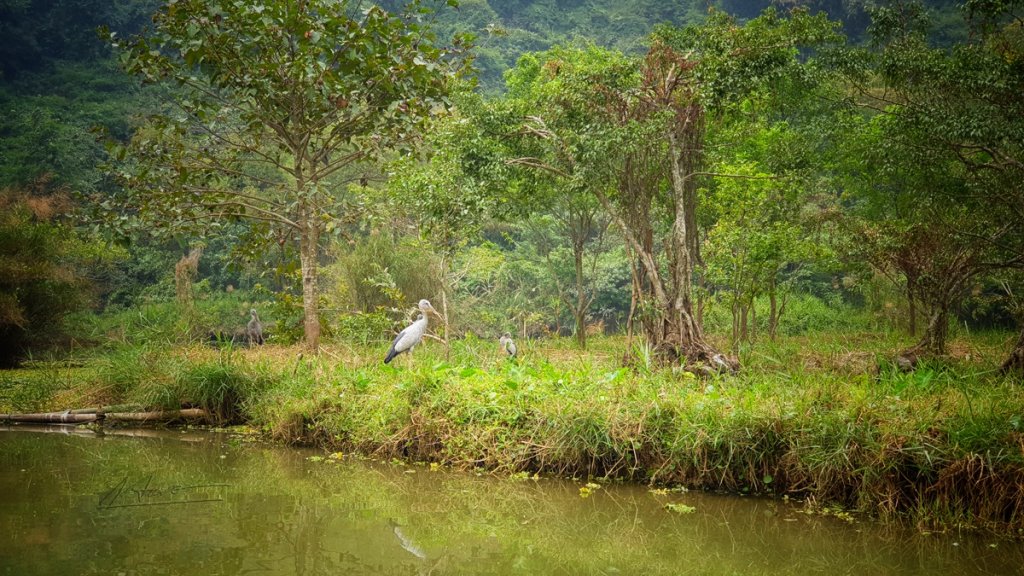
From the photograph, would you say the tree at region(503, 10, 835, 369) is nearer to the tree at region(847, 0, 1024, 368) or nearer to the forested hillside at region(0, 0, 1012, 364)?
the forested hillside at region(0, 0, 1012, 364)

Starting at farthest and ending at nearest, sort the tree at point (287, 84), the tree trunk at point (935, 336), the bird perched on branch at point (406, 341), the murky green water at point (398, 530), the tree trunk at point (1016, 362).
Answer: the tree trunk at point (935, 336) < the bird perched on branch at point (406, 341) < the tree at point (287, 84) < the tree trunk at point (1016, 362) < the murky green water at point (398, 530)

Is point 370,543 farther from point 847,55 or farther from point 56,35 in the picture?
point 56,35

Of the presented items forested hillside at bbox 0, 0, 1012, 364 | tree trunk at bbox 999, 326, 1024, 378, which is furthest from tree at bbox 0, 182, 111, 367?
tree trunk at bbox 999, 326, 1024, 378

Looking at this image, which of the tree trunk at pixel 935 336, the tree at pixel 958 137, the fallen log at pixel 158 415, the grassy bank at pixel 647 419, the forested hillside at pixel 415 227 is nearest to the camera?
the grassy bank at pixel 647 419

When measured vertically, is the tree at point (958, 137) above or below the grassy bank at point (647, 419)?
above

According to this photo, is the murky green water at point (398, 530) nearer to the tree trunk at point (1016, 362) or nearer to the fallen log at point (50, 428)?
the fallen log at point (50, 428)

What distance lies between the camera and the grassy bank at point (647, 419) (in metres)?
5.19

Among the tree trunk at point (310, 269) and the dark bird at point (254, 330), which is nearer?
the tree trunk at point (310, 269)

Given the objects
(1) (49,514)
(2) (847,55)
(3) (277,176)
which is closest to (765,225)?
(2) (847,55)

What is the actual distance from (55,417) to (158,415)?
1222mm

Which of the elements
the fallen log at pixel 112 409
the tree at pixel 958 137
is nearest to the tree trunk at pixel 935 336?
the tree at pixel 958 137

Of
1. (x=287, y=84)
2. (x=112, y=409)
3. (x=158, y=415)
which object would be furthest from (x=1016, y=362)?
(x=112, y=409)

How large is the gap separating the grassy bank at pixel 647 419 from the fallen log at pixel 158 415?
0.13 m

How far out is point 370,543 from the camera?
15.9 feet
